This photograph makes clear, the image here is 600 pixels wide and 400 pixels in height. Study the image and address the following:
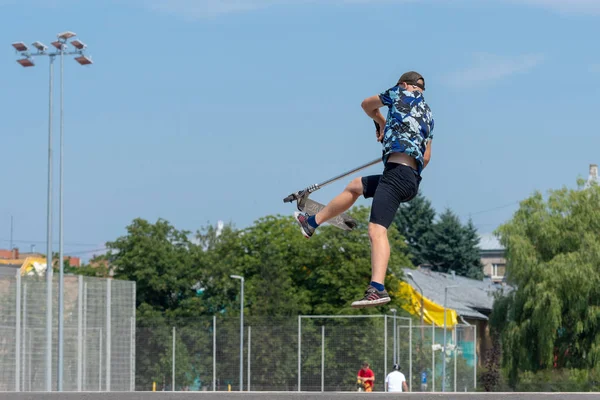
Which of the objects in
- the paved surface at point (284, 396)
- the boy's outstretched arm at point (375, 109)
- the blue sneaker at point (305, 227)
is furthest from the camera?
the blue sneaker at point (305, 227)

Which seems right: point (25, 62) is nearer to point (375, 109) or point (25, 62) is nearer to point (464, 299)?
point (375, 109)

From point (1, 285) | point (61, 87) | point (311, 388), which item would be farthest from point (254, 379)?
point (1, 285)

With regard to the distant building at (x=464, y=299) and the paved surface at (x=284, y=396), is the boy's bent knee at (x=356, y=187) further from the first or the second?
the distant building at (x=464, y=299)

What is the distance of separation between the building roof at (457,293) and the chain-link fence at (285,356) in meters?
29.2

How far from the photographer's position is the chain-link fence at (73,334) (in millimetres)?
27156

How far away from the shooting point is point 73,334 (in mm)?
30484

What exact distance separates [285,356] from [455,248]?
213 ft

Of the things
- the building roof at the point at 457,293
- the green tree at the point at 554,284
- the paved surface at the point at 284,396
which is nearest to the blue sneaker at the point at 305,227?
the paved surface at the point at 284,396

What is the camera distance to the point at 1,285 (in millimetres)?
27016

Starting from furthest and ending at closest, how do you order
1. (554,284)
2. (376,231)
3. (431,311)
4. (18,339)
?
(431,311) < (554,284) < (18,339) < (376,231)

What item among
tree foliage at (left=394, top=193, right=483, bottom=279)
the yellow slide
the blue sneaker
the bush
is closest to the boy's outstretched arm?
the blue sneaker

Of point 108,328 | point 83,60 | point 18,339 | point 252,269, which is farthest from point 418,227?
point 18,339

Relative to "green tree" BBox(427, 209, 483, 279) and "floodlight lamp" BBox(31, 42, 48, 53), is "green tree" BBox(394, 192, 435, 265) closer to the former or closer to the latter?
"green tree" BBox(427, 209, 483, 279)

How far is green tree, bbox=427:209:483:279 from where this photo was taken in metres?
105
